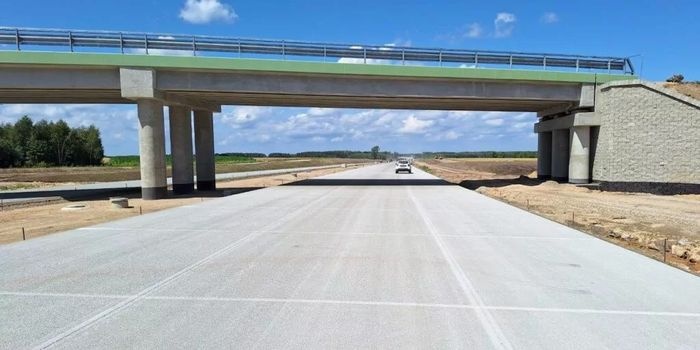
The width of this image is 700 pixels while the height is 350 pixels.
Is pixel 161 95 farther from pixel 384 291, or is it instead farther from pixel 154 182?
pixel 384 291

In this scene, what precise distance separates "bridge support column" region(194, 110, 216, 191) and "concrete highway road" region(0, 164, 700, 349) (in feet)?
59.5

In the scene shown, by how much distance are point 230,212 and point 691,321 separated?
13.4 m

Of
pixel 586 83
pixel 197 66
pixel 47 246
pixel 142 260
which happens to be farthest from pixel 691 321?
pixel 586 83

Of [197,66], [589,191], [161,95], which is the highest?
[197,66]

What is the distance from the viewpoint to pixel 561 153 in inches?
1225

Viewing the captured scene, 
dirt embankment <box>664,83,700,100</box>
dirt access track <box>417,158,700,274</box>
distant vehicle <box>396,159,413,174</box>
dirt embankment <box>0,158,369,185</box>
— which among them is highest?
dirt embankment <box>664,83,700,100</box>

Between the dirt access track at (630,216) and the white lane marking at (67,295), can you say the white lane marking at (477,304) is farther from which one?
the white lane marking at (67,295)

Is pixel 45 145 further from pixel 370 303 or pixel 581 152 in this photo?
pixel 370 303

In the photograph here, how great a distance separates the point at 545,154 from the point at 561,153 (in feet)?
13.1

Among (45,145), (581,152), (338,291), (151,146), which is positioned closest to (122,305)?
(338,291)

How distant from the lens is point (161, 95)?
2316 cm

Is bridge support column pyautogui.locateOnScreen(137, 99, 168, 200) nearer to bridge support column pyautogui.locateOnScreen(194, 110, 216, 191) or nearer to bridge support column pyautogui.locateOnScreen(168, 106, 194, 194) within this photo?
bridge support column pyautogui.locateOnScreen(168, 106, 194, 194)

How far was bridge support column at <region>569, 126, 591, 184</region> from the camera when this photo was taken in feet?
90.1

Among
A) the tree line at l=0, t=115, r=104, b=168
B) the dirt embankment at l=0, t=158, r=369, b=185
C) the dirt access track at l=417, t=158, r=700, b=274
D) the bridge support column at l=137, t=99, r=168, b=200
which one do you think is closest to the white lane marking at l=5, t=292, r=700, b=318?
the dirt access track at l=417, t=158, r=700, b=274
